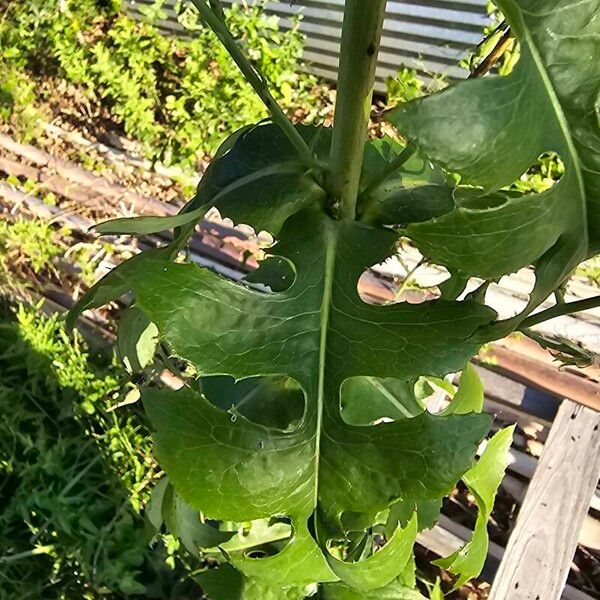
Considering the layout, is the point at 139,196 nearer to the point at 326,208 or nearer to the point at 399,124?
the point at 326,208

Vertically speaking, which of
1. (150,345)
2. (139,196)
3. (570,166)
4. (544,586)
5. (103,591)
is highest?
(570,166)

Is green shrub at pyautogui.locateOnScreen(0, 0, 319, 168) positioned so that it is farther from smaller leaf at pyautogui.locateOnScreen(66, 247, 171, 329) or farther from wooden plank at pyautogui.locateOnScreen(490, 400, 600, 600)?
smaller leaf at pyautogui.locateOnScreen(66, 247, 171, 329)

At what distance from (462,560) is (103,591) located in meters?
1.29

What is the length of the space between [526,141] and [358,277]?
22 centimetres

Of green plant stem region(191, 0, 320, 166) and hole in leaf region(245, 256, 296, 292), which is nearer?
green plant stem region(191, 0, 320, 166)

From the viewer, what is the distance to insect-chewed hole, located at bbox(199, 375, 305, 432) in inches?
31.4

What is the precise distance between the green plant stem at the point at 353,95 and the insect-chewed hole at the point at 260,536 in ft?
1.81

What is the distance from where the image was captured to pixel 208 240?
2.35 meters

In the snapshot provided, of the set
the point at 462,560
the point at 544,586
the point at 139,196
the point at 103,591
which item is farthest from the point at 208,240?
the point at 462,560

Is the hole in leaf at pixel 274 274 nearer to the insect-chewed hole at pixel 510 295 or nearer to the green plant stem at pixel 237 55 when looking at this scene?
the green plant stem at pixel 237 55

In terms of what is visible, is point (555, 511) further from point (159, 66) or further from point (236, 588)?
point (159, 66)

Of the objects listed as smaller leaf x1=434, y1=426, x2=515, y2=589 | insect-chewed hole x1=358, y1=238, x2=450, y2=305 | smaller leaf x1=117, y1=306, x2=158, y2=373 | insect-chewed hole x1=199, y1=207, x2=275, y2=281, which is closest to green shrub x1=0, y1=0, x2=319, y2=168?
insect-chewed hole x1=199, y1=207, x2=275, y2=281

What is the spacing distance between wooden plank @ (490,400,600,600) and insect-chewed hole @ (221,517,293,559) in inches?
24.9

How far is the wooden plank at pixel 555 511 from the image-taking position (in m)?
1.52
